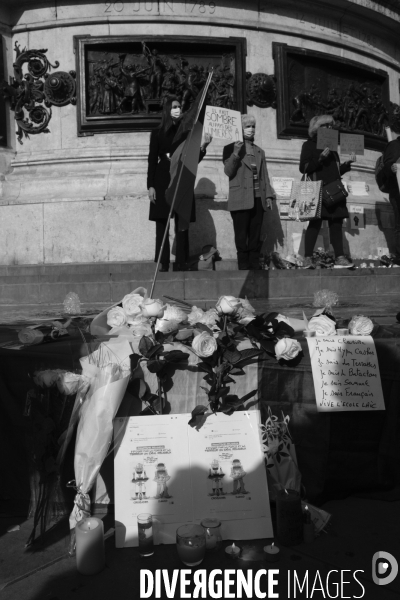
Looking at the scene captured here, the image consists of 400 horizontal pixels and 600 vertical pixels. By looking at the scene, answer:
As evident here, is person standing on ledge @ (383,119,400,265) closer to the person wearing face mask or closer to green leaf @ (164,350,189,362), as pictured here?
the person wearing face mask

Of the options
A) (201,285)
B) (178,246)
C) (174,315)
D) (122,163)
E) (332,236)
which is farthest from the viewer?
(122,163)

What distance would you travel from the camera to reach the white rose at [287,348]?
2883mm

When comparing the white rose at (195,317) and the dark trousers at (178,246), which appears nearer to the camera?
the white rose at (195,317)

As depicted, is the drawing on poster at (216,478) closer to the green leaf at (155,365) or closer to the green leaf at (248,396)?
the green leaf at (248,396)

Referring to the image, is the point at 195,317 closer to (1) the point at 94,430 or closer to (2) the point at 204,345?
(2) the point at 204,345

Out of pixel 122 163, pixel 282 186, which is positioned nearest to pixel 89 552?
pixel 122 163

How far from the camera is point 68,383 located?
2738 millimetres

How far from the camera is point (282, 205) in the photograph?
383 inches

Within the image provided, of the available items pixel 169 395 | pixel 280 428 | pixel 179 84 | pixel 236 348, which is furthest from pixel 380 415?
pixel 179 84

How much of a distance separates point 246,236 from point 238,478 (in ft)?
17.3

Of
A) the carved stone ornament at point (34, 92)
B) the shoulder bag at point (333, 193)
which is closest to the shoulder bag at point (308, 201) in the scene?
the shoulder bag at point (333, 193)

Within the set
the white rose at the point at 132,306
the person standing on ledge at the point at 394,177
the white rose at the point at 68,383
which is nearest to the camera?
the white rose at the point at 68,383

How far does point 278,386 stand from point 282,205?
712 cm

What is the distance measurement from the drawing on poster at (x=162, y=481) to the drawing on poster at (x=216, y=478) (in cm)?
21
